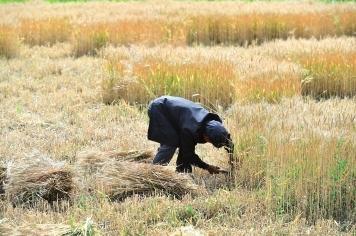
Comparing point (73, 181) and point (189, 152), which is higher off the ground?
point (189, 152)

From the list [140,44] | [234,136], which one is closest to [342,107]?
[234,136]

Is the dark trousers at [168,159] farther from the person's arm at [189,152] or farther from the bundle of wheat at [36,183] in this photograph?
the bundle of wheat at [36,183]

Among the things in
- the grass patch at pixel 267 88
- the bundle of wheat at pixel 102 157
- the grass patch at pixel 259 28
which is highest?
the grass patch at pixel 259 28

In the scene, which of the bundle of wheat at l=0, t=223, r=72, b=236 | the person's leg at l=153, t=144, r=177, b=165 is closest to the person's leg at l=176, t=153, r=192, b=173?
the person's leg at l=153, t=144, r=177, b=165

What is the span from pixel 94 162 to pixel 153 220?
1.36m

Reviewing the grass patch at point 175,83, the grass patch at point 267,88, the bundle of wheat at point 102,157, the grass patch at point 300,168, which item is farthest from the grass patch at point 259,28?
the grass patch at point 300,168

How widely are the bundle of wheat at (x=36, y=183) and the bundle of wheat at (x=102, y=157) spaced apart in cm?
55

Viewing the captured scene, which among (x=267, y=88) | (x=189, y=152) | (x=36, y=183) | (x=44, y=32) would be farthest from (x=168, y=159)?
(x=44, y=32)

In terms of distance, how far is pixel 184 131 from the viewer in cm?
489

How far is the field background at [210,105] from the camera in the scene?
4344mm

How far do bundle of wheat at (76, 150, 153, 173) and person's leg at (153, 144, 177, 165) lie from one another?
0.30m

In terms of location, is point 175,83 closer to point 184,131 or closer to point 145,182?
point 184,131

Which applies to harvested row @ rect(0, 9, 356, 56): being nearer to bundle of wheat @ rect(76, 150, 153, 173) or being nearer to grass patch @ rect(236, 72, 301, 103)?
grass patch @ rect(236, 72, 301, 103)

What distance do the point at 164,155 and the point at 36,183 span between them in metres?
1.12
